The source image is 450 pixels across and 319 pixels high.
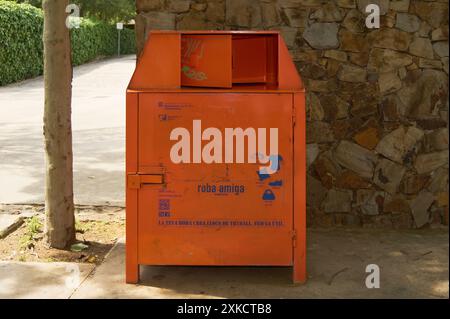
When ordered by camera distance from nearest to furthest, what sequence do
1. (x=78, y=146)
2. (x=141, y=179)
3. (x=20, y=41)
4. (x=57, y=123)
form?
(x=141, y=179), (x=57, y=123), (x=78, y=146), (x=20, y=41)

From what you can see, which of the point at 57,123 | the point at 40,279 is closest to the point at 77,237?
the point at 57,123

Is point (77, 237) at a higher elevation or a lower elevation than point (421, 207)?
lower

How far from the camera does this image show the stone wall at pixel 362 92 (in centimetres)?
569

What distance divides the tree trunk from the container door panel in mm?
1148

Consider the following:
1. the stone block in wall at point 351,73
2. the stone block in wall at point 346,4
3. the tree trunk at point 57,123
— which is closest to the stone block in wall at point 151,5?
the tree trunk at point 57,123

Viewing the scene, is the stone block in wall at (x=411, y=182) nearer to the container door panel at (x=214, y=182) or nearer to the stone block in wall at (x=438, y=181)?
the stone block in wall at (x=438, y=181)

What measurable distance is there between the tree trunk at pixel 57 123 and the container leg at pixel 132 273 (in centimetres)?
106

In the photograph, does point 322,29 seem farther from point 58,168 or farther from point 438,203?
point 58,168

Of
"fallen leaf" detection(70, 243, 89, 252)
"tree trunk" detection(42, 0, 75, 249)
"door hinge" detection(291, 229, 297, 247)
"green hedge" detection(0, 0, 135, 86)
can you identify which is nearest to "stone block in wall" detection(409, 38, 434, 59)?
"door hinge" detection(291, 229, 297, 247)

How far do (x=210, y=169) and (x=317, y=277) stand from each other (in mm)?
→ 1050

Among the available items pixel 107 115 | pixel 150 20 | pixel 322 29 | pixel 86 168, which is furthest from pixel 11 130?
pixel 322 29

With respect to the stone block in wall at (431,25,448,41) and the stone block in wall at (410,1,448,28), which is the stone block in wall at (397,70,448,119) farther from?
the stone block in wall at (410,1,448,28)

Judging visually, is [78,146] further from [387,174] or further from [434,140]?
[434,140]

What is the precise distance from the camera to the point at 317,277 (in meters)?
4.51
